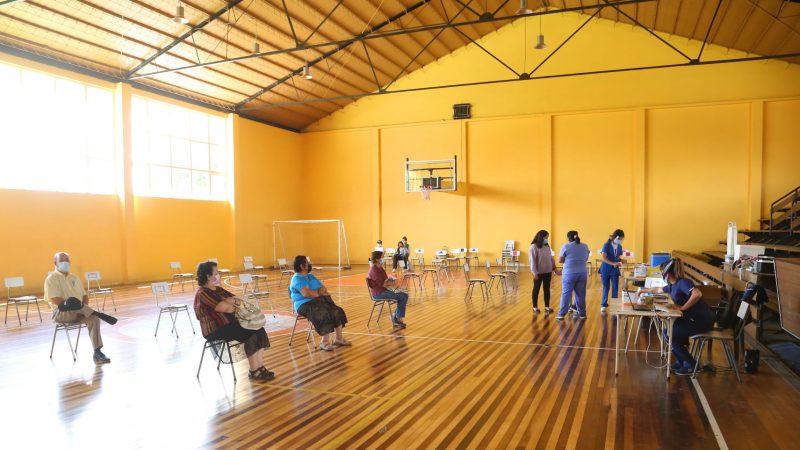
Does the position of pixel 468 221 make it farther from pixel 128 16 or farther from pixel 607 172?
pixel 128 16

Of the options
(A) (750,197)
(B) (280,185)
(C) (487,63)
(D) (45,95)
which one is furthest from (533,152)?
(D) (45,95)

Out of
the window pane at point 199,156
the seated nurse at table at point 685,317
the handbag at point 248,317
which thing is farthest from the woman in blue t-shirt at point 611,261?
the window pane at point 199,156

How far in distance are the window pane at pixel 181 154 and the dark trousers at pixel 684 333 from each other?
15.0 metres

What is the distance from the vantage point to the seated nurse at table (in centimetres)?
462

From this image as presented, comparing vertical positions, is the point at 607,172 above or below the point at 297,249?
above

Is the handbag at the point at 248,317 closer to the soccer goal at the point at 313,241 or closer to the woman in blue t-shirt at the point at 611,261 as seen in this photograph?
the woman in blue t-shirt at the point at 611,261

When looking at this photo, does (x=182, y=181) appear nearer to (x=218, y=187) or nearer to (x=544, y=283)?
(x=218, y=187)

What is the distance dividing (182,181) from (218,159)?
6.21ft

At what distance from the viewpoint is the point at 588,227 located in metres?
16.9

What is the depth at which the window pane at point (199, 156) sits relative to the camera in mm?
16625

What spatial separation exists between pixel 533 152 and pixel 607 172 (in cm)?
254

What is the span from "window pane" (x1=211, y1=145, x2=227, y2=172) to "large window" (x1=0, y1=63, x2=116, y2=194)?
3923 millimetres

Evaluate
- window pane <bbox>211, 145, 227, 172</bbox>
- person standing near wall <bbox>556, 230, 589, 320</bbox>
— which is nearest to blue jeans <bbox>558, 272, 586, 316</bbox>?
person standing near wall <bbox>556, 230, 589, 320</bbox>

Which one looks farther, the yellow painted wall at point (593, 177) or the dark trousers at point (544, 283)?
the yellow painted wall at point (593, 177)
